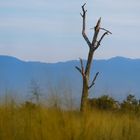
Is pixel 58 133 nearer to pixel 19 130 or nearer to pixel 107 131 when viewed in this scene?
pixel 19 130

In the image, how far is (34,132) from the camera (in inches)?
308

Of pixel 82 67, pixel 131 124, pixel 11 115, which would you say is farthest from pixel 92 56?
pixel 11 115

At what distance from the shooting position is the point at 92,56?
18.4 meters

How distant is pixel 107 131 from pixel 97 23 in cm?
949

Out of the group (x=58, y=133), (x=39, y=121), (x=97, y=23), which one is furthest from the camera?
(x=97, y=23)

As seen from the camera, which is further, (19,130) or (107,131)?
(107,131)

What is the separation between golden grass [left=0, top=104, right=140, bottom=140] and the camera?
7816 mm

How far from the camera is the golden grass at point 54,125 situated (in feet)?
25.6

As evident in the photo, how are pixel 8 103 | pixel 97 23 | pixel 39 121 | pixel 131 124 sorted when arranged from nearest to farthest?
1. pixel 39 121
2. pixel 8 103
3. pixel 131 124
4. pixel 97 23

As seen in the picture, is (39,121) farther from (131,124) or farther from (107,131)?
(131,124)

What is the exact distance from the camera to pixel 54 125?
790 cm

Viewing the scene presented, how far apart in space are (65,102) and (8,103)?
44.3 inches

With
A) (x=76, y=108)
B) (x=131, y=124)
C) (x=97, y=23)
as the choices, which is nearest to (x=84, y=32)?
(x=97, y=23)

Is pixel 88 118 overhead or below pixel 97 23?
below
